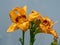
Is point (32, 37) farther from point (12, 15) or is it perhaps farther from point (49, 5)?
point (49, 5)

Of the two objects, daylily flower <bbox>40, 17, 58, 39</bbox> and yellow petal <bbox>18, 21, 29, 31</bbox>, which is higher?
yellow petal <bbox>18, 21, 29, 31</bbox>

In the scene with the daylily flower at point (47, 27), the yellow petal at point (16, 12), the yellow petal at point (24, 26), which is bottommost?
the daylily flower at point (47, 27)

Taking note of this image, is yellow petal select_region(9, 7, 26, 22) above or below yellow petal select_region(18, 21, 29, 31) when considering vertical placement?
above

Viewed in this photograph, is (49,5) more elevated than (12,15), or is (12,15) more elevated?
(12,15)

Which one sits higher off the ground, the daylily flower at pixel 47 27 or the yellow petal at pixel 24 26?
the yellow petal at pixel 24 26

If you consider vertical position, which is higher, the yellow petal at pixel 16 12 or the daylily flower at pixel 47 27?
the yellow petal at pixel 16 12

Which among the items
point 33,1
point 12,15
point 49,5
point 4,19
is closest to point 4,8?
point 4,19

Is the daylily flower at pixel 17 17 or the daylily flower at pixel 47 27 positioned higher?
the daylily flower at pixel 17 17

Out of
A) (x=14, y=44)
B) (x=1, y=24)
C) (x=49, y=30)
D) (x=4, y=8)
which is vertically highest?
(x=49, y=30)

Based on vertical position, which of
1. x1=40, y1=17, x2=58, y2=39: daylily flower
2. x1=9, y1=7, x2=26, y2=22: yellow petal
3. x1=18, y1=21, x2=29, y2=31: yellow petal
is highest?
x1=9, y1=7, x2=26, y2=22: yellow petal

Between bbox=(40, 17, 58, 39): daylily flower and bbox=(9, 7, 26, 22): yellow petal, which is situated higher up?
bbox=(9, 7, 26, 22): yellow petal

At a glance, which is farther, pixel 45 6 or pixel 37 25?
pixel 45 6
